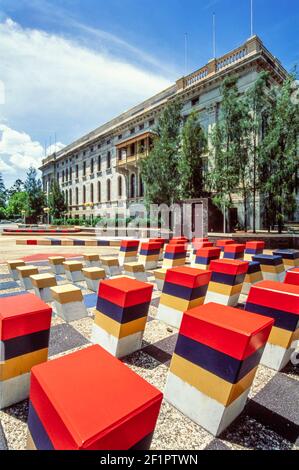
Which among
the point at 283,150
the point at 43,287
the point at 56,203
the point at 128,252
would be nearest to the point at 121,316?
the point at 43,287

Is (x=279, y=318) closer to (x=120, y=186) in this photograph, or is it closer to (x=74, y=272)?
(x=74, y=272)

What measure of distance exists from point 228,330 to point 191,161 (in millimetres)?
18886

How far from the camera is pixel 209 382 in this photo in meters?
2.29

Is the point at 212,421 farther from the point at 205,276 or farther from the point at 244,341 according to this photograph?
the point at 205,276

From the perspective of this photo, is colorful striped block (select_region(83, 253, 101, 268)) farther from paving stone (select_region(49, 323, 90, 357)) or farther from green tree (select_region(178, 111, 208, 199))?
green tree (select_region(178, 111, 208, 199))

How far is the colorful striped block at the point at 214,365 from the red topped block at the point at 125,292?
105 centimetres

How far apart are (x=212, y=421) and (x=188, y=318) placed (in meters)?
0.87

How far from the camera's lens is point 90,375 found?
169 cm

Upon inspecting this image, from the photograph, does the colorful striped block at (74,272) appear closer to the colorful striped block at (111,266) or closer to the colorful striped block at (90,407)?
the colorful striped block at (111,266)

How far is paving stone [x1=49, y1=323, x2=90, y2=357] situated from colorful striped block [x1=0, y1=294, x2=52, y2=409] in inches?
29.5

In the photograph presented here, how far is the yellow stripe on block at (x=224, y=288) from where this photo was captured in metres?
5.27

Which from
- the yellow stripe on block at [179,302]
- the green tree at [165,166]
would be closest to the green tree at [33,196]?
the green tree at [165,166]

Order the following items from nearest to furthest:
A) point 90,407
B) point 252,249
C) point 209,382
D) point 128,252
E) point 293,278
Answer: point 90,407
point 209,382
point 293,278
point 252,249
point 128,252

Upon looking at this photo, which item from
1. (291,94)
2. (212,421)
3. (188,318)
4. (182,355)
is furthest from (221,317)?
(291,94)
